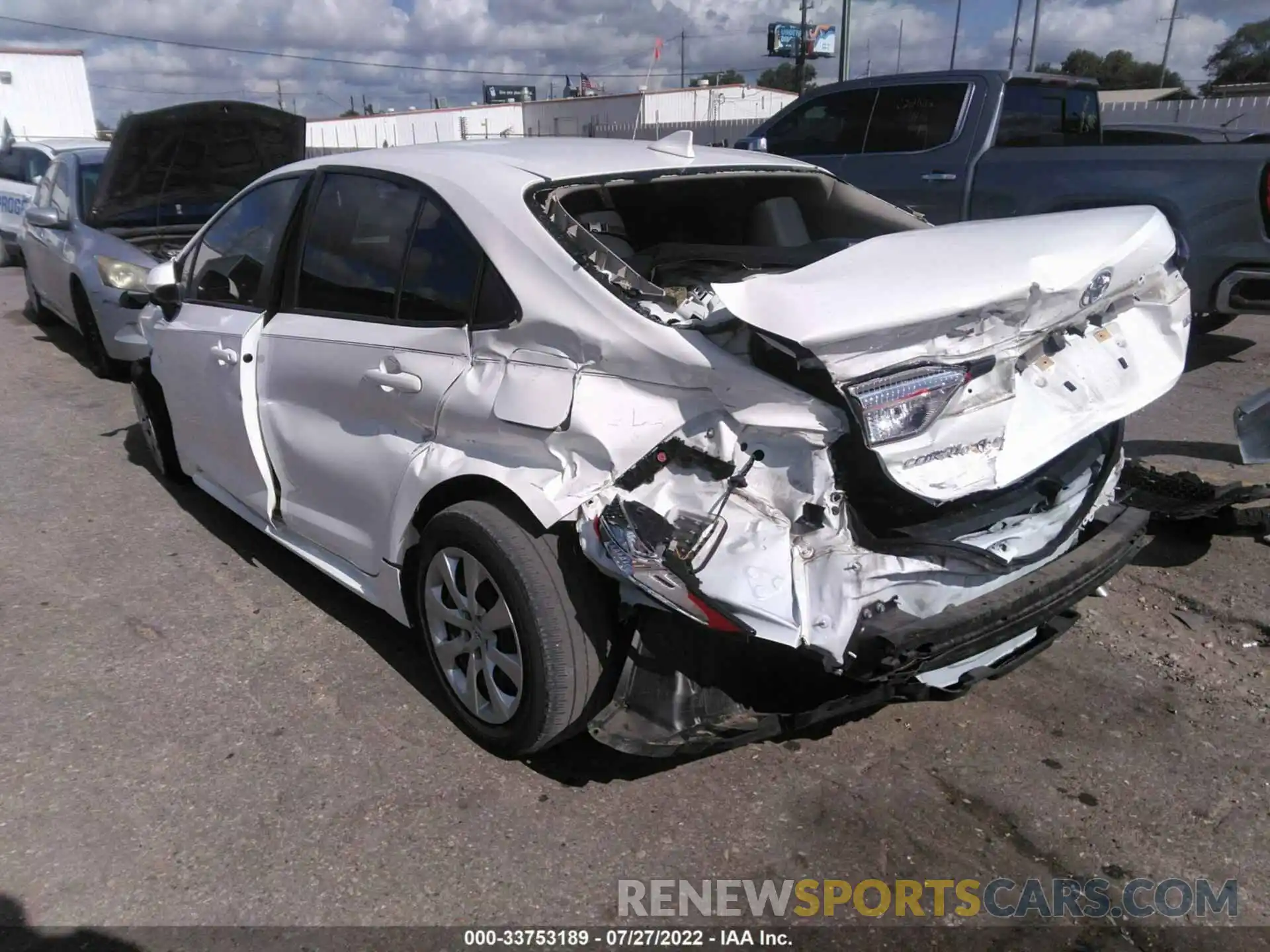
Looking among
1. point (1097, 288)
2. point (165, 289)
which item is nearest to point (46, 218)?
point (165, 289)

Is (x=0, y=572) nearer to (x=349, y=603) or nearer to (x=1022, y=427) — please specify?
(x=349, y=603)

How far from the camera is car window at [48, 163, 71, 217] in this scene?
7.91 meters

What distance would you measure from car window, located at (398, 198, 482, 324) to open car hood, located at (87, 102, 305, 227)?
5494mm

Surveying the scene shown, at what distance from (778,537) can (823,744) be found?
1025 mm

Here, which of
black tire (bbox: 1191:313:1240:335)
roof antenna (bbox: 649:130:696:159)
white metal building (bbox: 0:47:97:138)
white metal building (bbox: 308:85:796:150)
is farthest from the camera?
white metal building (bbox: 308:85:796:150)

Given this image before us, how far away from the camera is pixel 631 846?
2.58 m

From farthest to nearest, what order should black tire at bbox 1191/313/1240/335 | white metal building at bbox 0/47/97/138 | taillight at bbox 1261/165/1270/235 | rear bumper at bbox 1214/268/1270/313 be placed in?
white metal building at bbox 0/47/97/138, black tire at bbox 1191/313/1240/335, rear bumper at bbox 1214/268/1270/313, taillight at bbox 1261/165/1270/235

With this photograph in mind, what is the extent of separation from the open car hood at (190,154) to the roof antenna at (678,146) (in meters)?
5.50

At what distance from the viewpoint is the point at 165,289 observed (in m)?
4.32

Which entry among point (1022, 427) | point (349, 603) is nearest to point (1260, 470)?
point (1022, 427)

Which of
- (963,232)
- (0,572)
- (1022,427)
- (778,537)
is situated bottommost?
(0,572)

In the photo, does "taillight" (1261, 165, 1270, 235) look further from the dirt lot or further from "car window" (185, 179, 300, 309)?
"car window" (185, 179, 300, 309)

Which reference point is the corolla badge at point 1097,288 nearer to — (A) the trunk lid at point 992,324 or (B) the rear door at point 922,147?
(A) the trunk lid at point 992,324

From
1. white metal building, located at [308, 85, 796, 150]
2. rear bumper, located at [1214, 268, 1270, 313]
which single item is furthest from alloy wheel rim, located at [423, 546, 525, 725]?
white metal building, located at [308, 85, 796, 150]
